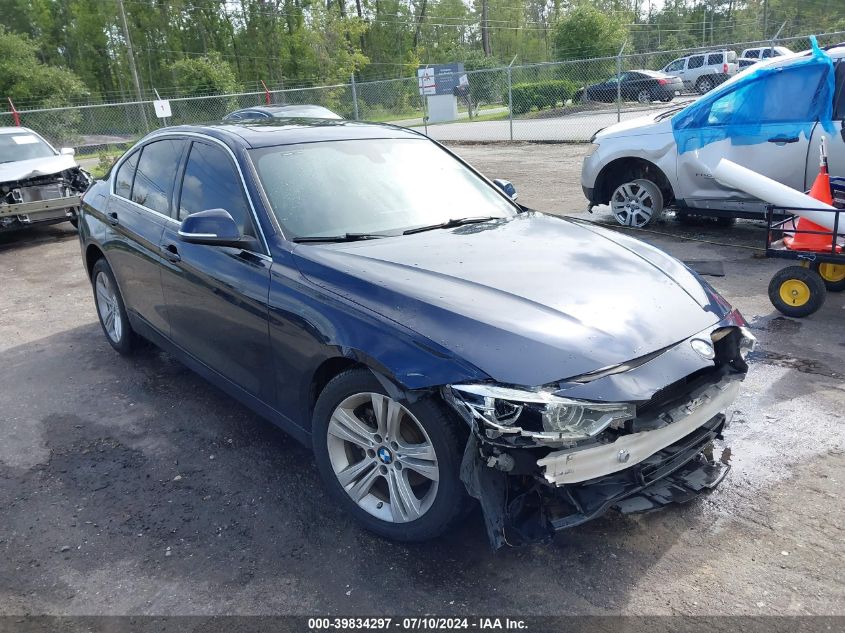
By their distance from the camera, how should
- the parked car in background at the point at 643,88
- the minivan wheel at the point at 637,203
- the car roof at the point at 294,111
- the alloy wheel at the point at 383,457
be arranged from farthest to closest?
the parked car in background at the point at 643,88 → the car roof at the point at 294,111 → the minivan wheel at the point at 637,203 → the alloy wheel at the point at 383,457

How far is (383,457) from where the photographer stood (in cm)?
296

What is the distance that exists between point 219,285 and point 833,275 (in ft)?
16.9

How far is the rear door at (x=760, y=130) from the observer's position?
283 inches

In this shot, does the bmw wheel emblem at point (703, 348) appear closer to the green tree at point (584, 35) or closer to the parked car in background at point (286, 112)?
the parked car in background at point (286, 112)

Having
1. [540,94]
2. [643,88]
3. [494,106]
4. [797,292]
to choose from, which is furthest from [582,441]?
[494,106]

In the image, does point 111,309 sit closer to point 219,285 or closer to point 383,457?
point 219,285

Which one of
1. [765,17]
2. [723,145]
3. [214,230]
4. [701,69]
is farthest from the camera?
[765,17]

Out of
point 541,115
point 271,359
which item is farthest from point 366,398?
point 541,115

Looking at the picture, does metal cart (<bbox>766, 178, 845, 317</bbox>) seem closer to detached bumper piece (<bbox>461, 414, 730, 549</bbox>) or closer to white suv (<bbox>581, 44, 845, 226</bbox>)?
white suv (<bbox>581, 44, 845, 226</bbox>)

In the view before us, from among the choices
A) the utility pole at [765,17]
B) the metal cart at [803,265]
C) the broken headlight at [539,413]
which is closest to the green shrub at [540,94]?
the metal cart at [803,265]

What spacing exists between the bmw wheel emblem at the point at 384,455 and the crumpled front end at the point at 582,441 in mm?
474

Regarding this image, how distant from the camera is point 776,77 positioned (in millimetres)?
7312

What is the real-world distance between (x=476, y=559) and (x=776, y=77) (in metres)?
6.67

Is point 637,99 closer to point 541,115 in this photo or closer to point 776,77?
point 541,115
